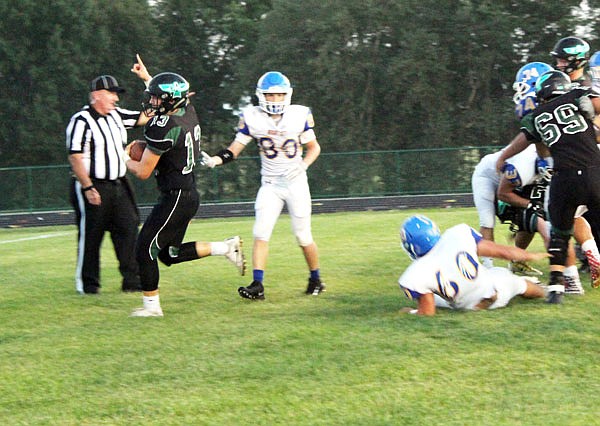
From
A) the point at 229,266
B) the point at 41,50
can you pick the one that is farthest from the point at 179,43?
the point at 229,266

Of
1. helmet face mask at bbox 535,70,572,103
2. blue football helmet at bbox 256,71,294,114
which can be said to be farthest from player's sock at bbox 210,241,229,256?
helmet face mask at bbox 535,70,572,103

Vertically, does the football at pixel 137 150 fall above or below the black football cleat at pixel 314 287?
above

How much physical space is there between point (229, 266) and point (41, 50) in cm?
3124

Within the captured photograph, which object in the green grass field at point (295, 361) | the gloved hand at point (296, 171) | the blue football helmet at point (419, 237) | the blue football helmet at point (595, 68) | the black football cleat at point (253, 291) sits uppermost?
the blue football helmet at point (595, 68)

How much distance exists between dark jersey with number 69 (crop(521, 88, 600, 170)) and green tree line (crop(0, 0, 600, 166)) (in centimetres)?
3097

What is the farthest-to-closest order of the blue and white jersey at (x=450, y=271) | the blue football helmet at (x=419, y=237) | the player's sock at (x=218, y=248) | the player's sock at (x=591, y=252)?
the player's sock at (x=218, y=248) → the player's sock at (x=591, y=252) → the blue football helmet at (x=419, y=237) → the blue and white jersey at (x=450, y=271)

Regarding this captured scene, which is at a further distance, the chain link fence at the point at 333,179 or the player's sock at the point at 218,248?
the chain link fence at the point at 333,179

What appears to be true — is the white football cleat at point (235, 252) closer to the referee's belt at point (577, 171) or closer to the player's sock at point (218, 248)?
the player's sock at point (218, 248)

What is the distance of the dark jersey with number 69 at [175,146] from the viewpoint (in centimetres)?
698

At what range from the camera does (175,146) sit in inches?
283

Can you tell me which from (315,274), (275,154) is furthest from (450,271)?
(275,154)

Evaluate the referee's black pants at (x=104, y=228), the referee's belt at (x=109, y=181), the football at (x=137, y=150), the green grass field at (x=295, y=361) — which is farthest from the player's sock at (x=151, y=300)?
the referee's belt at (x=109, y=181)

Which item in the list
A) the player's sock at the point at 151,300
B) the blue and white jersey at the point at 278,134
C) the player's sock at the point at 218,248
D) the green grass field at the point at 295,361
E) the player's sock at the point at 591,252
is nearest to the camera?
the green grass field at the point at 295,361

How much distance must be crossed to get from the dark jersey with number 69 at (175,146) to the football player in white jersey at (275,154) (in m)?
0.44
